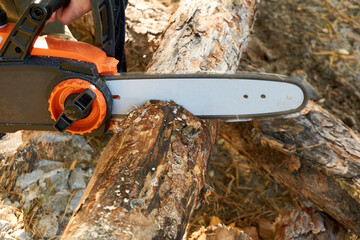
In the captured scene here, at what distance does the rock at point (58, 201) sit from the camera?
2178 millimetres

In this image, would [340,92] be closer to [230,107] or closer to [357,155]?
[357,155]

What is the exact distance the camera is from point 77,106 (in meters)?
1.52

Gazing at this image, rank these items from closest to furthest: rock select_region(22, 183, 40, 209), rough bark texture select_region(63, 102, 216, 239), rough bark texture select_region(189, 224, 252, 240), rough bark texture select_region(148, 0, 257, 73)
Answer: rough bark texture select_region(63, 102, 216, 239)
rough bark texture select_region(189, 224, 252, 240)
rough bark texture select_region(148, 0, 257, 73)
rock select_region(22, 183, 40, 209)

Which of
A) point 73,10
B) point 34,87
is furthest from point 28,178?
point 73,10

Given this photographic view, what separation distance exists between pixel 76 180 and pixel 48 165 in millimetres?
200

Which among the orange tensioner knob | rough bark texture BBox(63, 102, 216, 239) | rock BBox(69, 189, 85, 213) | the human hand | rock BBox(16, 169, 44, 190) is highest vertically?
the human hand

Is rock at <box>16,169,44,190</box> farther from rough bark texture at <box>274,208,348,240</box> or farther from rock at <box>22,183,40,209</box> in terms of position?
rough bark texture at <box>274,208,348,240</box>

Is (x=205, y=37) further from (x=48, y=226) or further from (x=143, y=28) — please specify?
(x=48, y=226)

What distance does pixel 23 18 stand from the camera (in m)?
1.49

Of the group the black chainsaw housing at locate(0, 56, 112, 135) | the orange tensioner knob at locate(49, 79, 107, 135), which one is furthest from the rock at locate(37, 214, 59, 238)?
the orange tensioner knob at locate(49, 79, 107, 135)

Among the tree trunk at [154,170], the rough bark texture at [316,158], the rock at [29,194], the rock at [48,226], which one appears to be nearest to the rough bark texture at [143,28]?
the tree trunk at [154,170]

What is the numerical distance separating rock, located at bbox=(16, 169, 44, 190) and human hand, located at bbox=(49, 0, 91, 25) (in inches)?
40.9

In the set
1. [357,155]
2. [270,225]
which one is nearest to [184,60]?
[357,155]

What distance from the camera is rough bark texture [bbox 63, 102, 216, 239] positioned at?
4.17 feet
